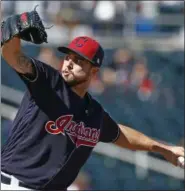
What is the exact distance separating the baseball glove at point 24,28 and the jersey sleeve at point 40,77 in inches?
5.4

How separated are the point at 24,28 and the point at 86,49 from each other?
20.8 inches

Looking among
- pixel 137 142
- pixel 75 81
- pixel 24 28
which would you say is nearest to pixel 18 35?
pixel 24 28

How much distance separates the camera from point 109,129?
168 inches

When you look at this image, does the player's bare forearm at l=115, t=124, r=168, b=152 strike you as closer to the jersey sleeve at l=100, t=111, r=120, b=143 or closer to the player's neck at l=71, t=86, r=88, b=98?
the jersey sleeve at l=100, t=111, r=120, b=143

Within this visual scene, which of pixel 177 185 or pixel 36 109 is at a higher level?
pixel 36 109

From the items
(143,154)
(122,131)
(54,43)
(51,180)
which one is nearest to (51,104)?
(51,180)

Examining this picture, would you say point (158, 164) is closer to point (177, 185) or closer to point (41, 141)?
point (177, 185)

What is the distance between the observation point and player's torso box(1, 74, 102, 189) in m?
3.80

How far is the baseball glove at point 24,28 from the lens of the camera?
3.48 metres

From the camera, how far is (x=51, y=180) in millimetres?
3865

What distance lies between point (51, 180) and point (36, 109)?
392 millimetres

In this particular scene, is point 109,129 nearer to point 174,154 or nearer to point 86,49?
point 174,154

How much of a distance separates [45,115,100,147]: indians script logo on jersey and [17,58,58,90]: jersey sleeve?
0.21 meters

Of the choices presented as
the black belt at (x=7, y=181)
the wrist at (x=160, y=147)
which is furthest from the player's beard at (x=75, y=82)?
the wrist at (x=160, y=147)
